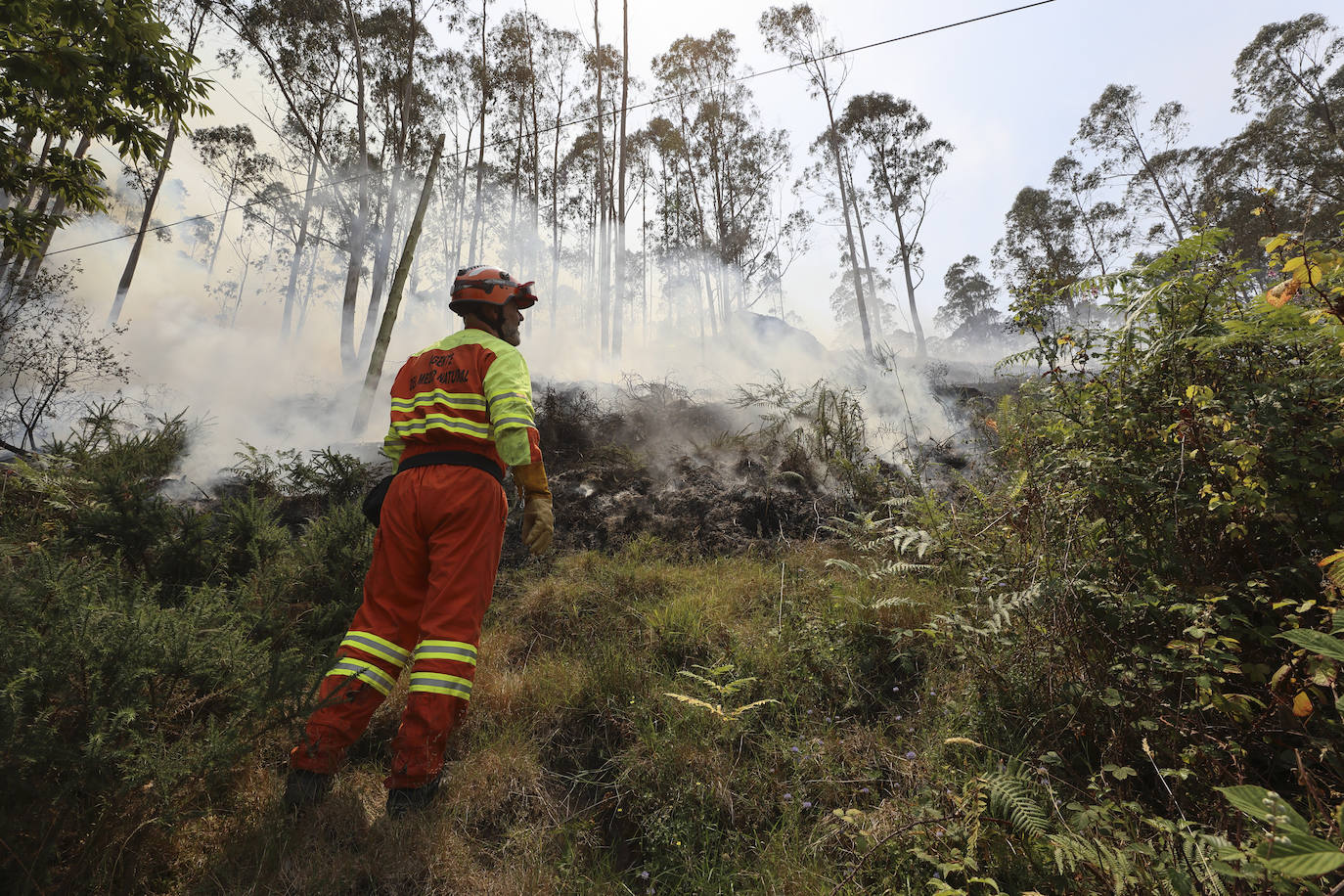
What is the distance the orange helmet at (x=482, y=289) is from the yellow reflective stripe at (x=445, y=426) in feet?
2.13

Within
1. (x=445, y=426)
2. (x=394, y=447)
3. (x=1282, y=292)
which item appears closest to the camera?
(x=1282, y=292)

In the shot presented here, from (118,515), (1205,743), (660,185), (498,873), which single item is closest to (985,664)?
(1205,743)

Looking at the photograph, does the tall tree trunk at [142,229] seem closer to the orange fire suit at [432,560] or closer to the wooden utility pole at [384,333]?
the wooden utility pole at [384,333]

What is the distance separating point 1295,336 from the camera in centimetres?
165

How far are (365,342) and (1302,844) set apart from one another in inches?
698

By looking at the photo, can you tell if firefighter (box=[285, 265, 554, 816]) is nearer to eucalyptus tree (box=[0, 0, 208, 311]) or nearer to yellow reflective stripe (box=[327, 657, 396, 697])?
yellow reflective stripe (box=[327, 657, 396, 697])

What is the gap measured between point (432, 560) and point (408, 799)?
844mm

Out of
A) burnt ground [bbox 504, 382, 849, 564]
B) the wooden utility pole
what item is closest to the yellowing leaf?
burnt ground [bbox 504, 382, 849, 564]

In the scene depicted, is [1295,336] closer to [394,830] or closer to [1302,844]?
[1302,844]

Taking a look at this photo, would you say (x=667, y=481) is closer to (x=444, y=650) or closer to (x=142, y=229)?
(x=444, y=650)

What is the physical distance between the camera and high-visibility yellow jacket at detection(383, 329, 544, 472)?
2.31 m

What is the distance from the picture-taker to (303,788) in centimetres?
192

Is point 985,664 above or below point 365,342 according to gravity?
below

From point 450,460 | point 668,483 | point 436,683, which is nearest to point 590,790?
point 436,683
